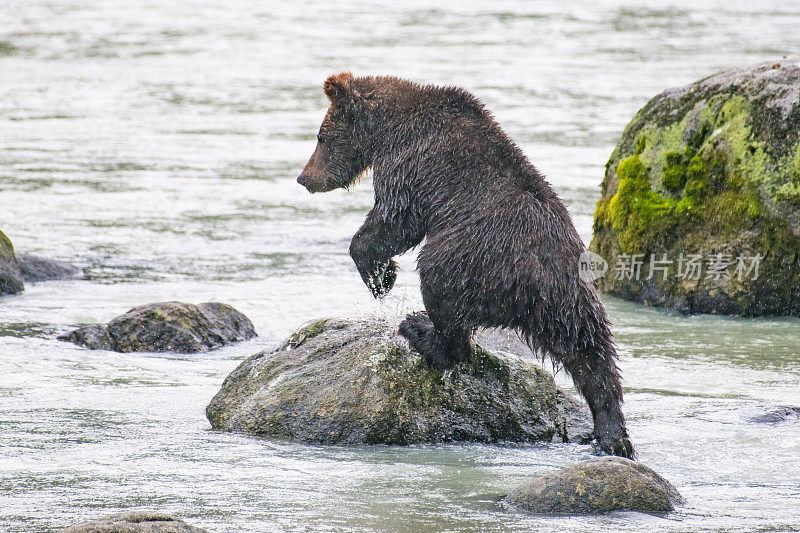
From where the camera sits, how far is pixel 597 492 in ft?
16.2

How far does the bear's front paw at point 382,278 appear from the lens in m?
6.60

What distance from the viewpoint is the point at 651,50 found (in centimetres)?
2478

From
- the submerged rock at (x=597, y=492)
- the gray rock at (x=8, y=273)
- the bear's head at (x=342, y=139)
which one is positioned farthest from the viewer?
the gray rock at (x=8, y=273)

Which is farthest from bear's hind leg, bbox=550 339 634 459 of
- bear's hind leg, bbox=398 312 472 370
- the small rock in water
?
the small rock in water

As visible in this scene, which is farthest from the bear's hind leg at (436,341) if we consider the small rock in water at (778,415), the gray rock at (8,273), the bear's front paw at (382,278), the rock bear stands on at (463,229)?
the gray rock at (8,273)

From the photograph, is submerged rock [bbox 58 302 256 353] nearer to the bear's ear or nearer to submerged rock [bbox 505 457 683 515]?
the bear's ear

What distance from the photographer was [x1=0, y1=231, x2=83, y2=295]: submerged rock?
9445mm

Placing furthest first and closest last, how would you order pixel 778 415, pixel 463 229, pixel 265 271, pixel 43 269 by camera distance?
pixel 265 271 → pixel 43 269 → pixel 778 415 → pixel 463 229

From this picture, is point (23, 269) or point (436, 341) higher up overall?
point (436, 341)

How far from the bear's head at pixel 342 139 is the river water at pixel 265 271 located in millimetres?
834

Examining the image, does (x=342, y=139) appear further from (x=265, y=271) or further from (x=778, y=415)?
(x=265, y=271)

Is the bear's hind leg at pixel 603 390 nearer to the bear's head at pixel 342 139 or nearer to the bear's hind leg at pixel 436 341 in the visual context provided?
the bear's hind leg at pixel 436 341

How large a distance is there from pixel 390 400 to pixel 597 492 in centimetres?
154

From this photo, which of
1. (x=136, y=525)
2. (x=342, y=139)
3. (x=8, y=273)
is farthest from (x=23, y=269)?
(x=136, y=525)
